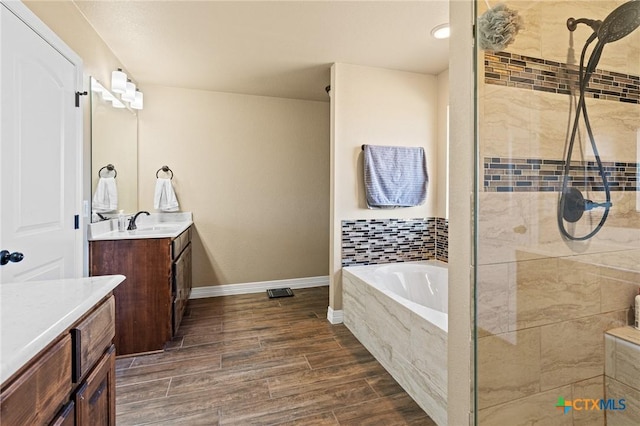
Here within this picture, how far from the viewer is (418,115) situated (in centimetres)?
306

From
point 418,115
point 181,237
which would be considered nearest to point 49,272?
point 181,237

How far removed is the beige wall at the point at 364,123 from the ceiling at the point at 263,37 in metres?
0.12

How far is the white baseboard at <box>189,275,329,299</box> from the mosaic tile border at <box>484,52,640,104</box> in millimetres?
3309

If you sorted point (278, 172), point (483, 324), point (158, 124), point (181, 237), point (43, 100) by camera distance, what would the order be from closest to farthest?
point (483, 324) < point (43, 100) < point (181, 237) < point (158, 124) < point (278, 172)

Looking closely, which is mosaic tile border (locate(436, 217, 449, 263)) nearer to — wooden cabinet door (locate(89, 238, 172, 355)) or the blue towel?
the blue towel

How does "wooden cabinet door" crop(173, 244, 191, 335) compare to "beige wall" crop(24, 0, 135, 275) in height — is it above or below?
below

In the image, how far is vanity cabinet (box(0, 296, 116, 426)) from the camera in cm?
60

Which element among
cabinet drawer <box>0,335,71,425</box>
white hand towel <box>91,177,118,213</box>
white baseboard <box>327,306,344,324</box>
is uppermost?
white hand towel <box>91,177,118,213</box>

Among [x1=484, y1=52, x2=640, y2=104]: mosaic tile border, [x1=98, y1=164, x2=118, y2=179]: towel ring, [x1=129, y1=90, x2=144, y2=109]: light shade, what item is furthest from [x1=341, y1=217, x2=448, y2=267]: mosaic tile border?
[x1=129, y1=90, x2=144, y2=109]: light shade

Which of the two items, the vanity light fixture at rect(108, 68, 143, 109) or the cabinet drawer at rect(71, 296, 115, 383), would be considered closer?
the cabinet drawer at rect(71, 296, 115, 383)

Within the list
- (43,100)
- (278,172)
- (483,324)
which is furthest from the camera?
(278,172)

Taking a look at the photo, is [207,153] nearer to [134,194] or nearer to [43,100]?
[134,194]

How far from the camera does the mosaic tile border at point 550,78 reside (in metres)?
1.04

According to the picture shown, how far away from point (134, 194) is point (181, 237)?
2.88 ft
